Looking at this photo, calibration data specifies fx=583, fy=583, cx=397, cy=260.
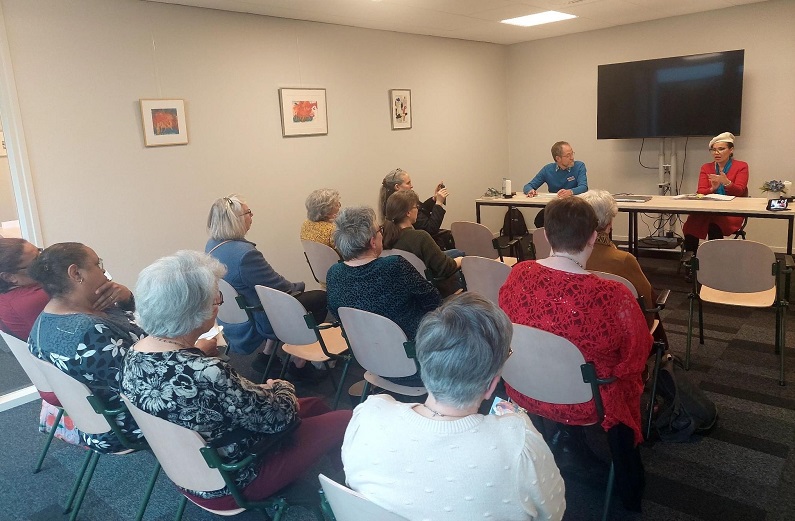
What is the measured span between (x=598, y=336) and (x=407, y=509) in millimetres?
1135

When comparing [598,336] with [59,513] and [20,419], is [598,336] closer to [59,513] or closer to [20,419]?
[59,513]

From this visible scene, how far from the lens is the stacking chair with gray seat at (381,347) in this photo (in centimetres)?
248

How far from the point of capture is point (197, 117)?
16.1ft

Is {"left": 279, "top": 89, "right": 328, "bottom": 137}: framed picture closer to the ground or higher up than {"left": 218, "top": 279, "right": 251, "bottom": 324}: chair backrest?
higher up

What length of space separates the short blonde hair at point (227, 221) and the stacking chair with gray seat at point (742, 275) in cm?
288

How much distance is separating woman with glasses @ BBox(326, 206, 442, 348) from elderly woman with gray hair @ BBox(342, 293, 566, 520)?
124 cm

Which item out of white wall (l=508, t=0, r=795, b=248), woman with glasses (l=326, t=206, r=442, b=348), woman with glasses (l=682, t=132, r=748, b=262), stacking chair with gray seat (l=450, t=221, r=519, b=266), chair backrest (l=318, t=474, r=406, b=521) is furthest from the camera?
white wall (l=508, t=0, r=795, b=248)

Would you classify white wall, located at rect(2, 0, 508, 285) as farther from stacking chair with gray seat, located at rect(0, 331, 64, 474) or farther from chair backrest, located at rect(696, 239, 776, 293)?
chair backrest, located at rect(696, 239, 776, 293)

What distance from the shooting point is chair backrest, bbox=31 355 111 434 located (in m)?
2.11

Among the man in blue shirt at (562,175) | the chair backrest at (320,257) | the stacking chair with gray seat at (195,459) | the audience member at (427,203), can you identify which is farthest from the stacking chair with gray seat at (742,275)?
the stacking chair with gray seat at (195,459)

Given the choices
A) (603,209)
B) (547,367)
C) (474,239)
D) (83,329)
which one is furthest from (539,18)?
(83,329)

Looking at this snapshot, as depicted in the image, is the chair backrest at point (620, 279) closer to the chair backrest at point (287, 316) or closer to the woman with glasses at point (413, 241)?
the woman with glasses at point (413, 241)

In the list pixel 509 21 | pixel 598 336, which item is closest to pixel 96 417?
pixel 598 336

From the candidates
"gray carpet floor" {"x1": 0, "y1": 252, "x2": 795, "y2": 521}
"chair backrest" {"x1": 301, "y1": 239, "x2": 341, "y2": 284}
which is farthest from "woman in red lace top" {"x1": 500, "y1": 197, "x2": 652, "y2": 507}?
"chair backrest" {"x1": 301, "y1": 239, "x2": 341, "y2": 284}
